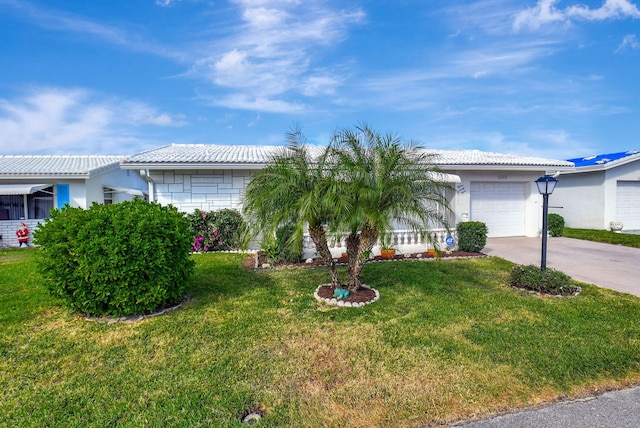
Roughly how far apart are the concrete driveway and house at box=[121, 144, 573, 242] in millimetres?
1223

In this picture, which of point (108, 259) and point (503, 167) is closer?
point (108, 259)

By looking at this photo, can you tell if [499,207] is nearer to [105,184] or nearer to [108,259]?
[108,259]

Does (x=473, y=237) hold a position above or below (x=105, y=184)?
below

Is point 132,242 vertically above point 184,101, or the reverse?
point 184,101

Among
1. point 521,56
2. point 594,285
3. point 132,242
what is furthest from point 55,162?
point 594,285

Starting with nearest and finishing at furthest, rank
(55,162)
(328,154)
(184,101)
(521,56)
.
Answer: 1. (328,154)
2. (521,56)
3. (184,101)
4. (55,162)

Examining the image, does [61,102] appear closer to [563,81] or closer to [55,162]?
[55,162]

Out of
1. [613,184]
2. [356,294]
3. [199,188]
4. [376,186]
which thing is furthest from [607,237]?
[199,188]

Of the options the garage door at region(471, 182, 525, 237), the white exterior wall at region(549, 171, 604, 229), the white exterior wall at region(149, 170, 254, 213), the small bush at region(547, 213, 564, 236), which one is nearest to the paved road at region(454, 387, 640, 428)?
the white exterior wall at region(149, 170, 254, 213)

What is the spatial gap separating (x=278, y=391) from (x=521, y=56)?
507 inches

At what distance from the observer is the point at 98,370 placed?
407cm

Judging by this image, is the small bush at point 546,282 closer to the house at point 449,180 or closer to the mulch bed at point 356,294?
the mulch bed at point 356,294

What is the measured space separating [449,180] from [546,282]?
6.09 metres

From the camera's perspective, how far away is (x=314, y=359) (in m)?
4.29
